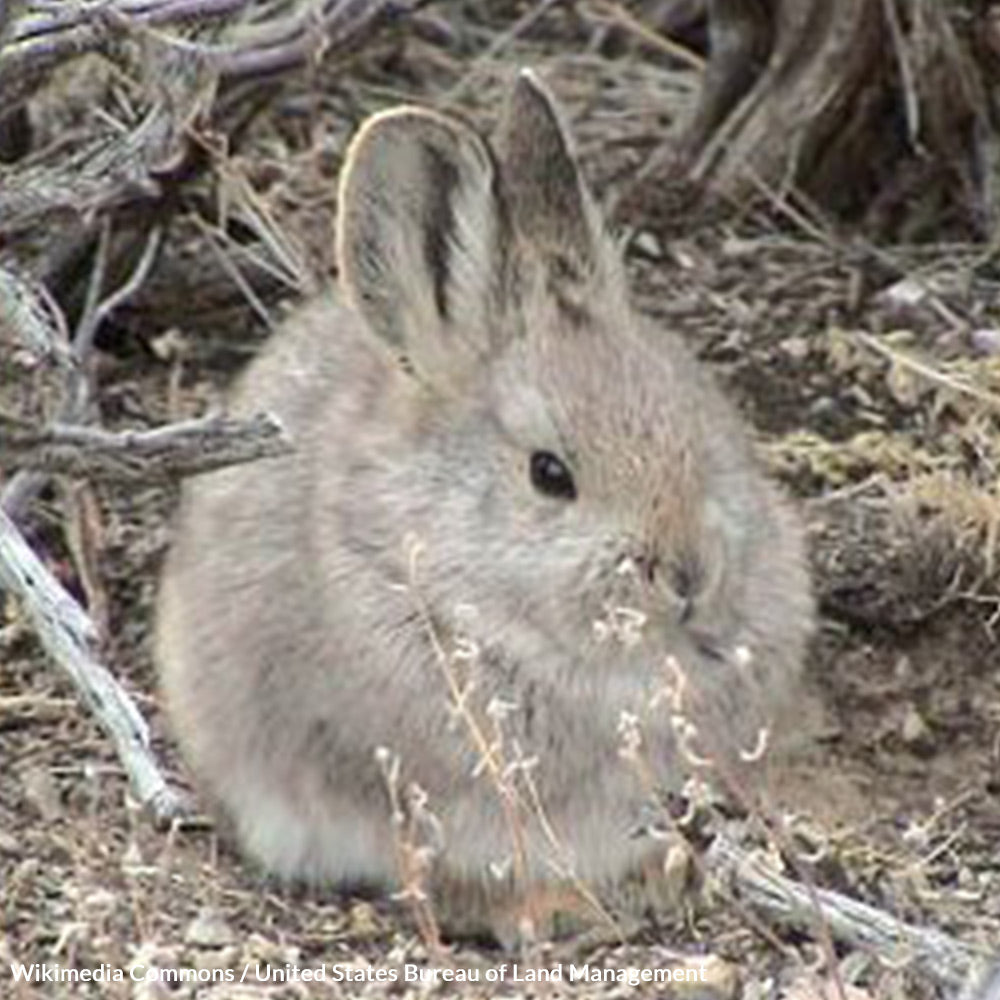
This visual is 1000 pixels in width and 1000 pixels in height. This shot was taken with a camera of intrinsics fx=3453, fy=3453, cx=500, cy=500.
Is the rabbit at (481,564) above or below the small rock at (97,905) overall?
above

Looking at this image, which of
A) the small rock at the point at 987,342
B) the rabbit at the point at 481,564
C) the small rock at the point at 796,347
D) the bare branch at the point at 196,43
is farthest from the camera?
the small rock at the point at 796,347

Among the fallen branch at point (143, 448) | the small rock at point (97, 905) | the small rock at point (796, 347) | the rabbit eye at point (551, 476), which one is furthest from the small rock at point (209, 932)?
the small rock at point (796, 347)

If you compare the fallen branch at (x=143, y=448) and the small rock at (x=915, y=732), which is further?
the small rock at (x=915, y=732)

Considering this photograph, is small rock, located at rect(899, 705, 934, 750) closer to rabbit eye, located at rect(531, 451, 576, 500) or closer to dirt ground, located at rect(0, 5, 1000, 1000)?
dirt ground, located at rect(0, 5, 1000, 1000)

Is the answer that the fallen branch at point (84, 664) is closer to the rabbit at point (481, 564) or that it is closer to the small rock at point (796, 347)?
the rabbit at point (481, 564)

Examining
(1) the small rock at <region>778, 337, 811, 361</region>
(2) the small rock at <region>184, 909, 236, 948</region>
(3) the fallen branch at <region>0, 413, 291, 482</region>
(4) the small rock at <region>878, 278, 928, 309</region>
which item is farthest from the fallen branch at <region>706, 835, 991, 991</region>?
(4) the small rock at <region>878, 278, 928, 309</region>

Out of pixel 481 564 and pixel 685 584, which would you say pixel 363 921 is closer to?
pixel 481 564

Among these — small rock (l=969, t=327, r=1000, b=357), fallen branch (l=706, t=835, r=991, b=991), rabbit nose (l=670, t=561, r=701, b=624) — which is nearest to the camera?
fallen branch (l=706, t=835, r=991, b=991)
